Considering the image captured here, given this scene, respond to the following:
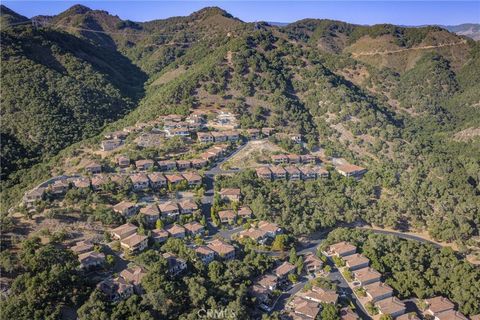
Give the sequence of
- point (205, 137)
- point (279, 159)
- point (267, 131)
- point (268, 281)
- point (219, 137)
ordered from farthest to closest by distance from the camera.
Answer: point (267, 131), point (219, 137), point (205, 137), point (279, 159), point (268, 281)

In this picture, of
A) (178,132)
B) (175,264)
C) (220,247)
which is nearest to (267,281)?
(220,247)

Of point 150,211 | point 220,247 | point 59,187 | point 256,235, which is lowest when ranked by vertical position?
point 220,247

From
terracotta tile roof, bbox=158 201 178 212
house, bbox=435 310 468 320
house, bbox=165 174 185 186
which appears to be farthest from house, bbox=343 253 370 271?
house, bbox=165 174 185 186

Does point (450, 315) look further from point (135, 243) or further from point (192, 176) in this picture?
point (192, 176)

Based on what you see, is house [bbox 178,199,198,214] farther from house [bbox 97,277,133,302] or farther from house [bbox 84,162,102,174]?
house [bbox 97,277,133,302]

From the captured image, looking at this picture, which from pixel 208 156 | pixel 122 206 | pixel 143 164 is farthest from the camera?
pixel 208 156
